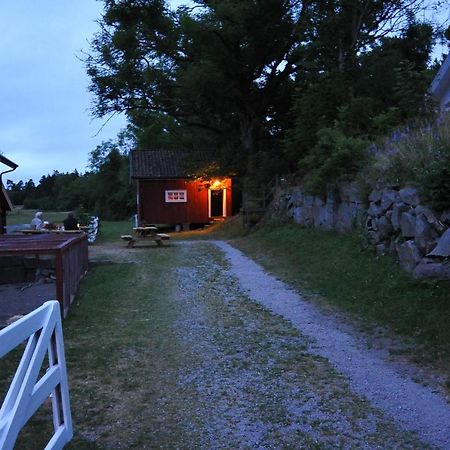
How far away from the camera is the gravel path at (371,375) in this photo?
403cm

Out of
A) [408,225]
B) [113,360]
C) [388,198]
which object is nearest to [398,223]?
[408,225]

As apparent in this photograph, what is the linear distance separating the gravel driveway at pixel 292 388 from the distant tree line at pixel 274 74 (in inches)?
280

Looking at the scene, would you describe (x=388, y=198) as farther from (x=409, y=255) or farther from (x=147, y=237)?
(x=147, y=237)

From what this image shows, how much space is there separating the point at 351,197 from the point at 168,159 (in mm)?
21597

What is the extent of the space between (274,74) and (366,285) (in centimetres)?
1982

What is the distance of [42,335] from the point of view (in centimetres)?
287

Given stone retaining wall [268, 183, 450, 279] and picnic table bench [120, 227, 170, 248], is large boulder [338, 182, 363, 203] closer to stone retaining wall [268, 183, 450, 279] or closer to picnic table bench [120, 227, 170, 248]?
stone retaining wall [268, 183, 450, 279]

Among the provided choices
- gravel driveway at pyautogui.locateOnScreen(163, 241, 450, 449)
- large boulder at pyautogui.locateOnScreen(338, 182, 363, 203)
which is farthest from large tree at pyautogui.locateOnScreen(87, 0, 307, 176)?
gravel driveway at pyautogui.locateOnScreen(163, 241, 450, 449)

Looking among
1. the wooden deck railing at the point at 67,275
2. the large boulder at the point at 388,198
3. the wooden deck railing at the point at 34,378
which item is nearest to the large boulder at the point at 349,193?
the large boulder at the point at 388,198

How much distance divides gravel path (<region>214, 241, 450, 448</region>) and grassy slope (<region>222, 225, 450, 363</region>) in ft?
1.79

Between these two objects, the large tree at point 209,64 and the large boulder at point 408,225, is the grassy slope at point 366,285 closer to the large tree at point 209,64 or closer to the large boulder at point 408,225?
the large boulder at point 408,225

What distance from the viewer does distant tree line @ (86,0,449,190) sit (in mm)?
15945

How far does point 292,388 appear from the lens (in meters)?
4.81

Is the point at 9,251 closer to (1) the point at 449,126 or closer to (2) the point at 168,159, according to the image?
(1) the point at 449,126
